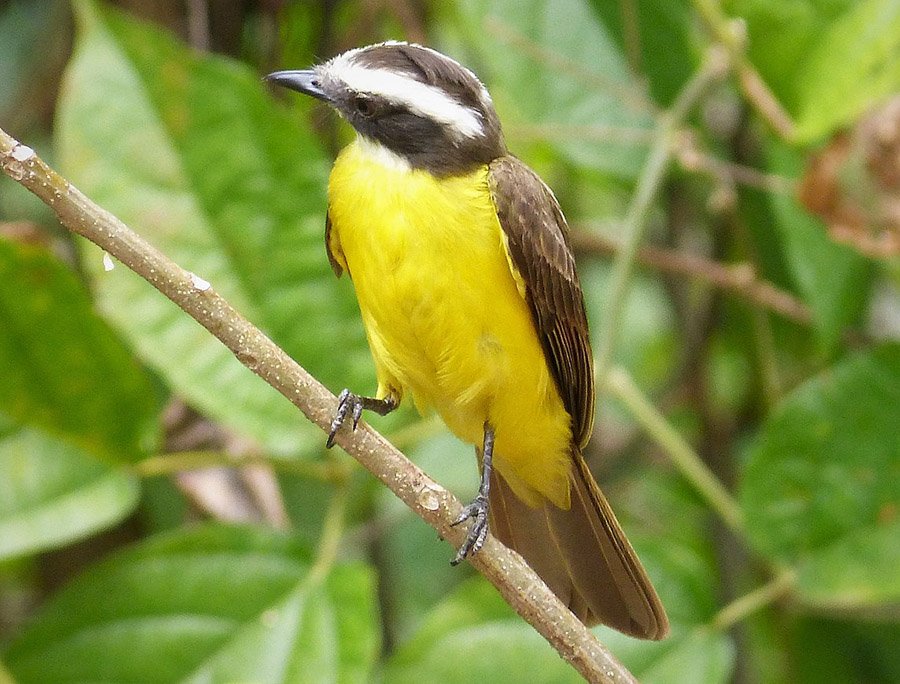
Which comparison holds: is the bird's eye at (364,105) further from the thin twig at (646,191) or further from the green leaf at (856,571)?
the green leaf at (856,571)

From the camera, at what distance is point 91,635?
2.34 m

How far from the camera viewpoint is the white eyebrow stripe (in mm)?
2123

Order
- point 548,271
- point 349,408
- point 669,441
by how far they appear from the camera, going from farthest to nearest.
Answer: point 669,441 → point 548,271 → point 349,408

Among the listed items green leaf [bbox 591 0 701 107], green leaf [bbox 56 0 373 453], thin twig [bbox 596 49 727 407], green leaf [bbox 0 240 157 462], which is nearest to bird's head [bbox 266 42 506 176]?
green leaf [bbox 56 0 373 453]

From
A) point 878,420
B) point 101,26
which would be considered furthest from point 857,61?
point 101,26

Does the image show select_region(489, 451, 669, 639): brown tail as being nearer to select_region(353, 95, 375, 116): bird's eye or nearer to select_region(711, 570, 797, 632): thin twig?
select_region(711, 570, 797, 632): thin twig

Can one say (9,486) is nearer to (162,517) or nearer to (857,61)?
(162,517)

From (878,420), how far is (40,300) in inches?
63.3

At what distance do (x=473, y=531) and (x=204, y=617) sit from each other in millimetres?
666

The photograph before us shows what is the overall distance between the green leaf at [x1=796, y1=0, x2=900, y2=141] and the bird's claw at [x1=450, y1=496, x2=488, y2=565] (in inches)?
44.1

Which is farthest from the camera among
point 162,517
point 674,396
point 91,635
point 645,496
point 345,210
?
point 645,496

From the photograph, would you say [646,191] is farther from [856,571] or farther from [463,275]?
[856,571]

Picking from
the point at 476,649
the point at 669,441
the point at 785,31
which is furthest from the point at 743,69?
the point at 476,649

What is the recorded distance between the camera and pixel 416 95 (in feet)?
6.97
